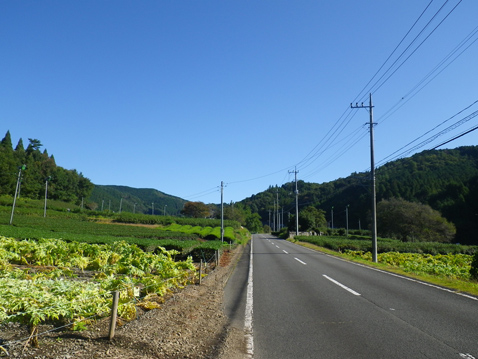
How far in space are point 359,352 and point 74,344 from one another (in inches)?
159

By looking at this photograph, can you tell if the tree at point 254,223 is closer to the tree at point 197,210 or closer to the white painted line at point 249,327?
the tree at point 197,210

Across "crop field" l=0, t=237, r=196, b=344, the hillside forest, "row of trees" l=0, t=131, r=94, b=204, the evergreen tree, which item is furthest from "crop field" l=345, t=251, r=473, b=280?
the evergreen tree

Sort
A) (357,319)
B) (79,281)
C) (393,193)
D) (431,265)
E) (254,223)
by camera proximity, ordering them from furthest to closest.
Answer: (254,223) → (393,193) → (431,265) → (79,281) → (357,319)

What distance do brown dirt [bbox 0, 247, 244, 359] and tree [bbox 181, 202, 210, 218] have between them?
128 metres

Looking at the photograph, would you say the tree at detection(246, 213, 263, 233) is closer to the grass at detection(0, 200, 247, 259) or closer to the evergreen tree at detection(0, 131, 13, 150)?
the grass at detection(0, 200, 247, 259)

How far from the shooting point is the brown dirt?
Result: 4266mm

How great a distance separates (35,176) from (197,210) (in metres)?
58.0

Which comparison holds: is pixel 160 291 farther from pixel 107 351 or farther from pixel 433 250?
pixel 433 250

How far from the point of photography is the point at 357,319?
661 centimetres

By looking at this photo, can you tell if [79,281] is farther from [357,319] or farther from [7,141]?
[7,141]

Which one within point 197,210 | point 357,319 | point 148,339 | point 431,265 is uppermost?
point 197,210

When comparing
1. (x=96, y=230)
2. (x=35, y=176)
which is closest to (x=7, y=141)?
(x=35, y=176)

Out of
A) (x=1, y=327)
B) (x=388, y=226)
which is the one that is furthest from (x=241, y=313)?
(x=388, y=226)

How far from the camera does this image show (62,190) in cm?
10750
